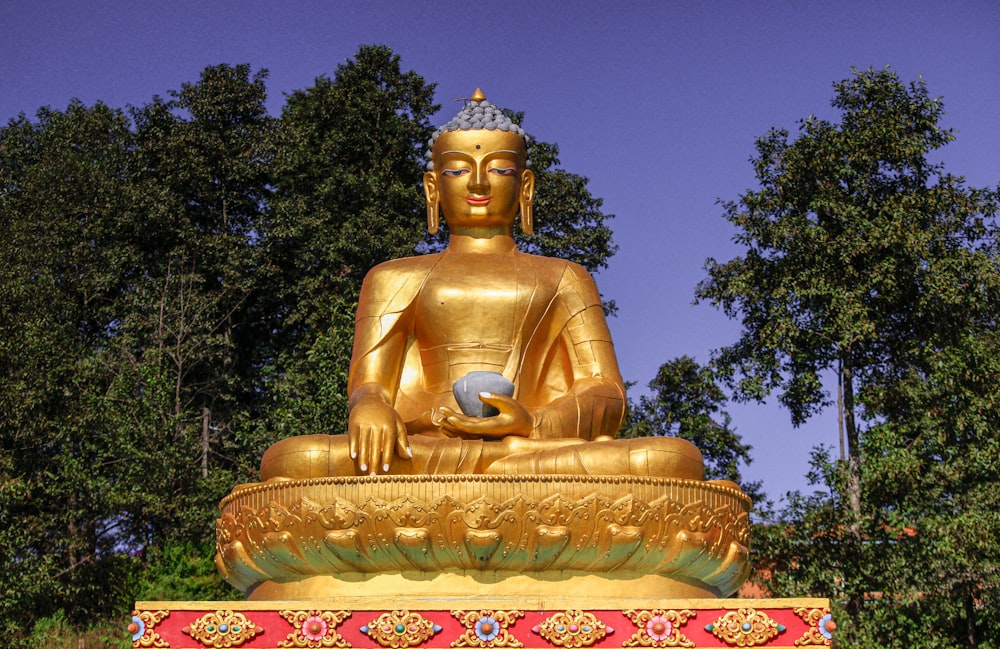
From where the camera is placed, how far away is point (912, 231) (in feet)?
47.2

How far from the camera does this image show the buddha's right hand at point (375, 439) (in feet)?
23.3

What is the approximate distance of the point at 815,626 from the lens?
6086 mm

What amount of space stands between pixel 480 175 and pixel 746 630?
4.09m

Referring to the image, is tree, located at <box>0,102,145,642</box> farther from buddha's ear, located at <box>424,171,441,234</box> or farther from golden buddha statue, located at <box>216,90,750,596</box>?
golden buddha statue, located at <box>216,90,750,596</box>

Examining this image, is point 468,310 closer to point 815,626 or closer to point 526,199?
point 526,199

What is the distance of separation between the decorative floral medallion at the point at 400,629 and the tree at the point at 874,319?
26.8 ft

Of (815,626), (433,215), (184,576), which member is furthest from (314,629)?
(184,576)

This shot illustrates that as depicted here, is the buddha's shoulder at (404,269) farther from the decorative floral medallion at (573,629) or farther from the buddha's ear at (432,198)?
the decorative floral medallion at (573,629)

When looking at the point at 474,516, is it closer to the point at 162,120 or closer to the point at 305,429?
the point at 305,429

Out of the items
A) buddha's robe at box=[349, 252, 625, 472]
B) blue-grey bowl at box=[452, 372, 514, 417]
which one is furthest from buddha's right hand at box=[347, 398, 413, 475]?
buddha's robe at box=[349, 252, 625, 472]

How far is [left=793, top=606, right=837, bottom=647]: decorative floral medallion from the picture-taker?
239 inches

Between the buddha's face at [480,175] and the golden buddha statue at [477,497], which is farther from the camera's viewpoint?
the buddha's face at [480,175]

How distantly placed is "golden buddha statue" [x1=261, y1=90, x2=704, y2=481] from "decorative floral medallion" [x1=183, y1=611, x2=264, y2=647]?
1139 millimetres

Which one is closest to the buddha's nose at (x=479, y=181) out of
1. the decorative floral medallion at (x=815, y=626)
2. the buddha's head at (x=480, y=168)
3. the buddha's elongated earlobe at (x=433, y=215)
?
the buddha's head at (x=480, y=168)
